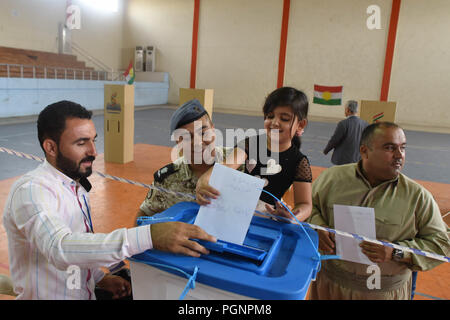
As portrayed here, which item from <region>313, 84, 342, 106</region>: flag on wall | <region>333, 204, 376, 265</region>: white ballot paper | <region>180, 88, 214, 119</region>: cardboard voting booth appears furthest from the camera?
<region>180, 88, 214, 119</region>: cardboard voting booth

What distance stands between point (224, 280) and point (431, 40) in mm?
15762

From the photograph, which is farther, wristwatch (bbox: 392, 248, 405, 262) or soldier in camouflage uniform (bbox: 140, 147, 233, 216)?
soldier in camouflage uniform (bbox: 140, 147, 233, 216)

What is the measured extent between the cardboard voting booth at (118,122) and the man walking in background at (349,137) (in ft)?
12.4

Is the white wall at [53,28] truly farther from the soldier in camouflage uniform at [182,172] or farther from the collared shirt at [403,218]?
the collared shirt at [403,218]

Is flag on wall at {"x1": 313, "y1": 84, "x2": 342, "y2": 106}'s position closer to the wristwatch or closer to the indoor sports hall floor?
the indoor sports hall floor

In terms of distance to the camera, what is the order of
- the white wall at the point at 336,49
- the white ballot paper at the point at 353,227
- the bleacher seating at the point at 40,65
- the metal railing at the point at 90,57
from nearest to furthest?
the white ballot paper at the point at 353,227
the bleacher seating at the point at 40,65
the white wall at the point at 336,49
the metal railing at the point at 90,57

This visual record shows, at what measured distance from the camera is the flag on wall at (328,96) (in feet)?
19.4

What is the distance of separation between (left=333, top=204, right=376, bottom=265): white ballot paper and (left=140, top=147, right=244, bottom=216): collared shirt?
574 mm

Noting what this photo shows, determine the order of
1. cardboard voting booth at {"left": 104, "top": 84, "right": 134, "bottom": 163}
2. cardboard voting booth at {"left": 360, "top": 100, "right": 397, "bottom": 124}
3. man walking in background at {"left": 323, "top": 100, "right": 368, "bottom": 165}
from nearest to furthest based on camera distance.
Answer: man walking in background at {"left": 323, "top": 100, "right": 368, "bottom": 165} → cardboard voting booth at {"left": 360, "top": 100, "right": 397, "bottom": 124} → cardboard voting booth at {"left": 104, "top": 84, "right": 134, "bottom": 163}

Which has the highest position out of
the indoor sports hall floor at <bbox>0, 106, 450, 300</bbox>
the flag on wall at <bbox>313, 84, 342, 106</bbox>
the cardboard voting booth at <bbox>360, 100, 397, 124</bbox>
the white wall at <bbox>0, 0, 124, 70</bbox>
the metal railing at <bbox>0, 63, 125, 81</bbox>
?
the white wall at <bbox>0, 0, 124, 70</bbox>

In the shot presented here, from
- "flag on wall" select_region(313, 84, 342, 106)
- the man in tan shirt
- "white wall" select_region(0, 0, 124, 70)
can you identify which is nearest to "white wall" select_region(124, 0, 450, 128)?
"white wall" select_region(0, 0, 124, 70)

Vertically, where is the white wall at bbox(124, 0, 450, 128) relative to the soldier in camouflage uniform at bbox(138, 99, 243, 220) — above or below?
above

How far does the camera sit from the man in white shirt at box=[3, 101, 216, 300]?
101 cm

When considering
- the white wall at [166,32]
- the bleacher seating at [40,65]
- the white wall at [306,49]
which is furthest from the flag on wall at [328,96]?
the white wall at [166,32]
